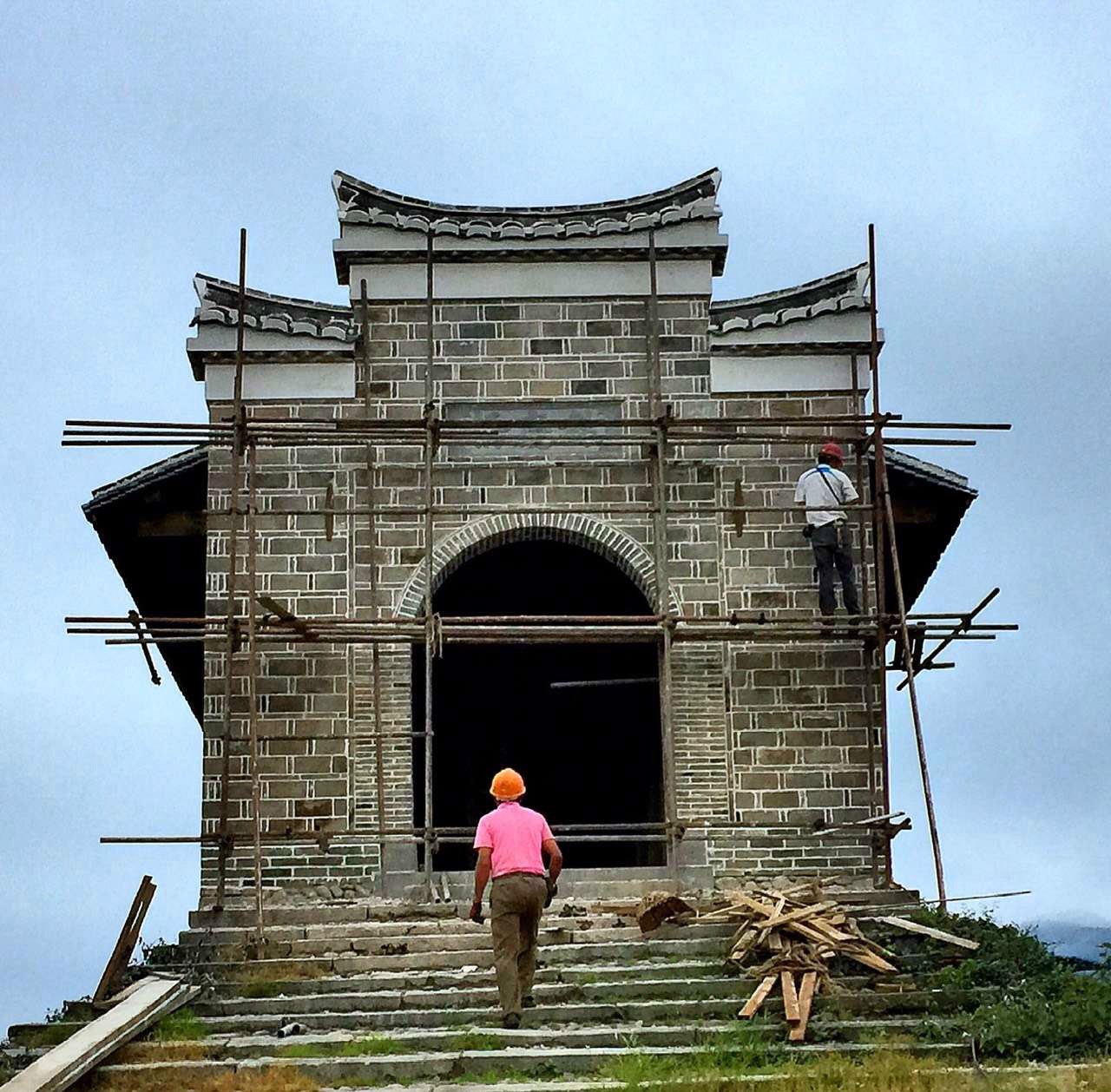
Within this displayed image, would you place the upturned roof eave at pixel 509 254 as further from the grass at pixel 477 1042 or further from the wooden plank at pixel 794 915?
the grass at pixel 477 1042

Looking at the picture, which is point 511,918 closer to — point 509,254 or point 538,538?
point 538,538

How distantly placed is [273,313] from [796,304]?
476cm

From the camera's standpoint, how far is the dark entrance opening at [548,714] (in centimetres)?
2134

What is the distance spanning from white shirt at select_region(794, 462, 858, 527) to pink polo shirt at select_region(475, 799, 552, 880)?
5.73 m

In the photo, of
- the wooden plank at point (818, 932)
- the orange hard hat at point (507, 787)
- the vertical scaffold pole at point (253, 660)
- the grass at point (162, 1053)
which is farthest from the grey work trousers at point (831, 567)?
the grass at point (162, 1053)

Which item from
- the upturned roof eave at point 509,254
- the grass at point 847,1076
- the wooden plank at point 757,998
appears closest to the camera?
the grass at point 847,1076

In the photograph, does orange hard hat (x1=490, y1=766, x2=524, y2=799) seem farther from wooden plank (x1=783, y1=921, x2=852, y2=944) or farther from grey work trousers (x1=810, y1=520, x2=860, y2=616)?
grey work trousers (x1=810, y1=520, x2=860, y2=616)

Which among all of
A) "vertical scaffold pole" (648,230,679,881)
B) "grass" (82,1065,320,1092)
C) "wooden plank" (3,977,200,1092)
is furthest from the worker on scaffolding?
"grass" (82,1065,320,1092)

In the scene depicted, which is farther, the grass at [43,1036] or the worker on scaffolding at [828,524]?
the worker on scaffolding at [828,524]

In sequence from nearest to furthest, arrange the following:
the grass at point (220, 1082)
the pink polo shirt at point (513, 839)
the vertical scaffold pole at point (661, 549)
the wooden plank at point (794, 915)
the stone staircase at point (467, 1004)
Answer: the grass at point (220, 1082) < the stone staircase at point (467, 1004) < the pink polo shirt at point (513, 839) < the wooden plank at point (794, 915) < the vertical scaffold pole at point (661, 549)

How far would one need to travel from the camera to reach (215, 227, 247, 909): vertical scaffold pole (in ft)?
56.1

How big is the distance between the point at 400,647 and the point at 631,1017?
18.4 feet

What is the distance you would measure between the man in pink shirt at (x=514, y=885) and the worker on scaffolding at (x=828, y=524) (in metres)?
5.53

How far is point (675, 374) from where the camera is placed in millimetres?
18766
